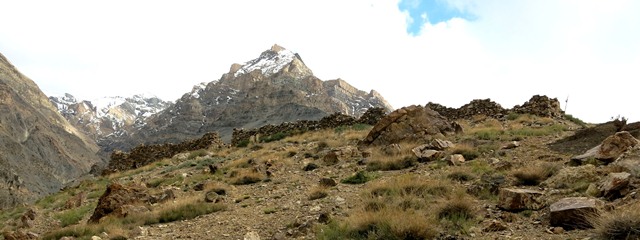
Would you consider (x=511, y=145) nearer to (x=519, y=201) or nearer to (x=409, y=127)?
(x=409, y=127)

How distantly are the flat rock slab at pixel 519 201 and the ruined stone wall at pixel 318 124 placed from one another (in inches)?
681

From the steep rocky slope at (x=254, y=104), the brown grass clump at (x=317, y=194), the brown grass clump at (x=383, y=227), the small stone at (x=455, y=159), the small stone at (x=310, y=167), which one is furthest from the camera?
the steep rocky slope at (x=254, y=104)

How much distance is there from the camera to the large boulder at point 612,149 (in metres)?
9.12

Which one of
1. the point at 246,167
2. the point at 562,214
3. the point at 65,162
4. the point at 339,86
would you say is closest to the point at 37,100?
the point at 65,162

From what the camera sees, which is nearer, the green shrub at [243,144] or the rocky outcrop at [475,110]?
the rocky outcrop at [475,110]

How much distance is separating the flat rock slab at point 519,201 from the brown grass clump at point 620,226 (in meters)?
1.58

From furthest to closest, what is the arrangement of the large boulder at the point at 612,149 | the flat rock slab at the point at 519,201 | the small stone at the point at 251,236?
1. the large boulder at the point at 612,149
2. the small stone at the point at 251,236
3. the flat rock slab at the point at 519,201

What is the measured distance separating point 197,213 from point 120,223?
1.57m

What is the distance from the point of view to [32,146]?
11925 centimetres

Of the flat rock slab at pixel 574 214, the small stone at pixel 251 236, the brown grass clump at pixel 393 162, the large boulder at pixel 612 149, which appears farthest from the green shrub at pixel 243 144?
the flat rock slab at pixel 574 214

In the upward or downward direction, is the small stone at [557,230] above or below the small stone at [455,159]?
below

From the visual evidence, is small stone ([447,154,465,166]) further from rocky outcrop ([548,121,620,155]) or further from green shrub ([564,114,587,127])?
green shrub ([564,114,587,127])

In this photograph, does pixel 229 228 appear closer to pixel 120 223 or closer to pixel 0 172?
pixel 120 223

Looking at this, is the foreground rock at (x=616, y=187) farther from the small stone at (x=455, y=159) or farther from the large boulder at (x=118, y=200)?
the large boulder at (x=118, y=200)
